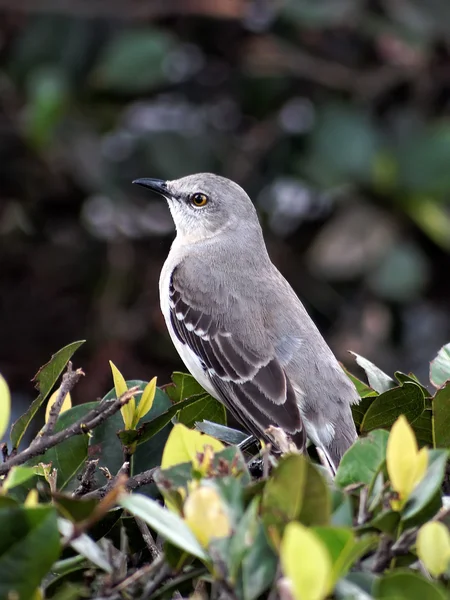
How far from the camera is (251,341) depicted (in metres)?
4.80

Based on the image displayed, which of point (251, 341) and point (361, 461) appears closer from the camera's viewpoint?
point (361, 461)

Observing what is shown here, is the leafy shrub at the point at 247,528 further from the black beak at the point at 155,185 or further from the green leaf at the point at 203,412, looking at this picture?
the black beak at the point at 155,185

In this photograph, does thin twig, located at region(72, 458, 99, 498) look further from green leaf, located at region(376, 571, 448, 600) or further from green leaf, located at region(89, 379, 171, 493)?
green leaf, located at region(376, 571, 448, 600)

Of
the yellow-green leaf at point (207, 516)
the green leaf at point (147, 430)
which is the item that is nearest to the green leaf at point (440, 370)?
the green leaf at point (147, 430)

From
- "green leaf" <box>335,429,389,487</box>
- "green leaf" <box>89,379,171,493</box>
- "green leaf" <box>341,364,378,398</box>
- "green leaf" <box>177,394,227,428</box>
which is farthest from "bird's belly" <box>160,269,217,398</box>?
"green leaf" <box>335,429,389,487</box>

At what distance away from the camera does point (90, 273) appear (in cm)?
716

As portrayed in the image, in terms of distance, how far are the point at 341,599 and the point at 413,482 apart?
0.36m

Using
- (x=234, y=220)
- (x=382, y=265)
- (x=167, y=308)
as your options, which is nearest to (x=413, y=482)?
(x=167, y=308)

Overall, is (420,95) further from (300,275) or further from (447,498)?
(447,498)

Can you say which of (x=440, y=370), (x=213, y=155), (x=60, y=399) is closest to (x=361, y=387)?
(x=440, y=370)

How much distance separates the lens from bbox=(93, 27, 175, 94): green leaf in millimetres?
6703

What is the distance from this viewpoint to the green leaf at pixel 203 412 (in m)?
3.50

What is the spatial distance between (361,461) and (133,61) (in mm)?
4749

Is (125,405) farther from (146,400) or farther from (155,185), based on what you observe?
(155,185)
